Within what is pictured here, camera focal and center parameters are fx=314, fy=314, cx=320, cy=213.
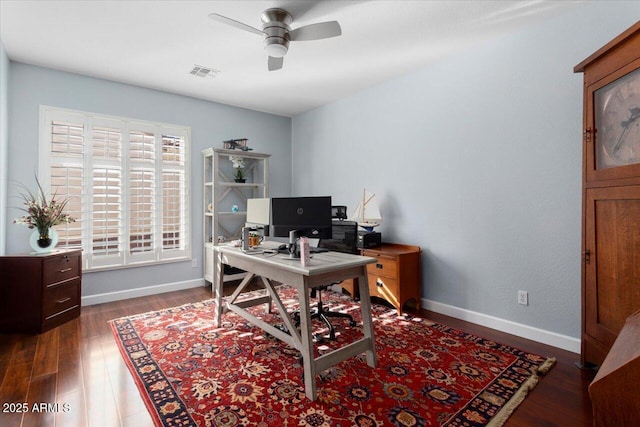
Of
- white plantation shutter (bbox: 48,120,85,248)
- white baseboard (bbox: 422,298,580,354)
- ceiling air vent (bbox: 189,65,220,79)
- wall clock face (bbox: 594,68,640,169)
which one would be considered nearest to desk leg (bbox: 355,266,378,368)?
white baseboard (bbox: 422,298,580,354)

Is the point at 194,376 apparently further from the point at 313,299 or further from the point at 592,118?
the point at 592,118

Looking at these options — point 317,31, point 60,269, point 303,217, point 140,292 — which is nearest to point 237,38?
point 317,31

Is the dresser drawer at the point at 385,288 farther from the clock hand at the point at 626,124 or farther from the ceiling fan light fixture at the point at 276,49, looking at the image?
the ceiling fan light fixture at the point at 276,49

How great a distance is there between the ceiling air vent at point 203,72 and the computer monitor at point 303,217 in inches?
77.1

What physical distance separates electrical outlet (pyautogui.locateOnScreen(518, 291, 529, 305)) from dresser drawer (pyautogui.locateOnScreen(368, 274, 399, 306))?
1108mm

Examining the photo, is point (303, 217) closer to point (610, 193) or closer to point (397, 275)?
point (397, 275)

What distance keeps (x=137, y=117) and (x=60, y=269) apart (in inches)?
80.3

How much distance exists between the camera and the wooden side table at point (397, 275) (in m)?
3.34

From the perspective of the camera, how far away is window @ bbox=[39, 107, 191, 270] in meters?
3.61

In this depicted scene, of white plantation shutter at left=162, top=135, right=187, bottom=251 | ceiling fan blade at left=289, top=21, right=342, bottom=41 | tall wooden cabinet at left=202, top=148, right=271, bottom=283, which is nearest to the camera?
ceiling fan blade at left=289, top=21, right=342, bottom=41

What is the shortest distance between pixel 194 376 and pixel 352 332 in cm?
141

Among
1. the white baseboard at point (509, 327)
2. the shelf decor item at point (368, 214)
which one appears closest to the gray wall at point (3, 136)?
the shelf decor item at point (368, 214)

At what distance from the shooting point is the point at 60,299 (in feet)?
10.4

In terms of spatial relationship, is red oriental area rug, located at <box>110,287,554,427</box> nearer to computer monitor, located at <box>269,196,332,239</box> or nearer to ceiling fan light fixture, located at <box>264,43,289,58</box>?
computer monitor, located at <box>269,196,332,239</box>
